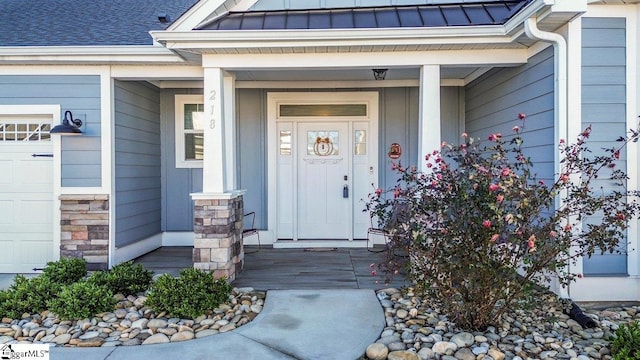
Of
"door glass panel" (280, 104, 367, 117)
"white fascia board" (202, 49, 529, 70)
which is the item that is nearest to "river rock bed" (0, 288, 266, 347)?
"white fascia board" (202, 49, 529, 70)

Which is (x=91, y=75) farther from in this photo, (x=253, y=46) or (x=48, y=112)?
(x=253, y=46)

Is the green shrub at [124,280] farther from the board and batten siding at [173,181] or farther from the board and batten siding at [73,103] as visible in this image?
the board and batten siding at [173,181]

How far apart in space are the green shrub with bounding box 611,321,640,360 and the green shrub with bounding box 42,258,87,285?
4.70 m

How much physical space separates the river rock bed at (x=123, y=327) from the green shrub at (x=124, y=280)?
0.25m

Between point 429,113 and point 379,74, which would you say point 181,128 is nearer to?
point 379,74

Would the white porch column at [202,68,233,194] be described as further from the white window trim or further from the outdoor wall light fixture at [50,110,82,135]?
the white window trim

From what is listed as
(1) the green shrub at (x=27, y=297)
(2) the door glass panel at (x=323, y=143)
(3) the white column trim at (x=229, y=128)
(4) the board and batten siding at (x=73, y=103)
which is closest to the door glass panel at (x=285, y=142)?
(2) the door glass panel at (x=323, y=143)

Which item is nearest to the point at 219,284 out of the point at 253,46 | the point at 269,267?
the point at 269,267

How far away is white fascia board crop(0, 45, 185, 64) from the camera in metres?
4.93

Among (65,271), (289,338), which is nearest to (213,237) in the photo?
(65,271)

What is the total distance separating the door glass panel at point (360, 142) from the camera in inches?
262

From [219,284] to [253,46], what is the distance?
7.83 feet

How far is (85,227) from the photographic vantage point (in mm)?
5270

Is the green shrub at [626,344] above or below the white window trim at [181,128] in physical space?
below
